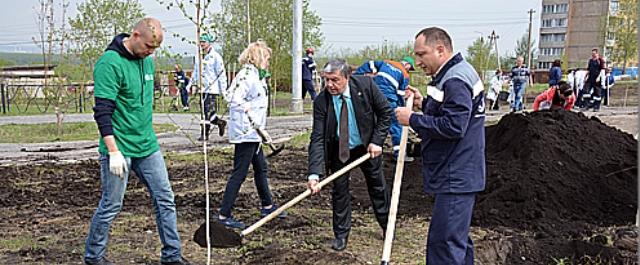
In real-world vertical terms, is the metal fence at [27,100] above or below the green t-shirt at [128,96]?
below

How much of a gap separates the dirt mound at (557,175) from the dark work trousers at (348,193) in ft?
4.46

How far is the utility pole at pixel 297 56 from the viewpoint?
1852 centimetres

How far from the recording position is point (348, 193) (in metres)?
5.11

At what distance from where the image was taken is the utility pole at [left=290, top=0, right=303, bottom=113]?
60.7ft

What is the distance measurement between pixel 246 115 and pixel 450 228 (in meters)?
2.48

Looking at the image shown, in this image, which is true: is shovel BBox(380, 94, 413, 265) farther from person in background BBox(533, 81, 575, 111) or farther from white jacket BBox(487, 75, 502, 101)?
white jacket BBox(487, 75, 502, 101)

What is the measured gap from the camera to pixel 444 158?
367cm

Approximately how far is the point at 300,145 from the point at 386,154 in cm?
204

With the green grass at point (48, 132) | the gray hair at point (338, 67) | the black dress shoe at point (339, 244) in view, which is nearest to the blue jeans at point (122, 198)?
the black dress shoe at point (339, 244)

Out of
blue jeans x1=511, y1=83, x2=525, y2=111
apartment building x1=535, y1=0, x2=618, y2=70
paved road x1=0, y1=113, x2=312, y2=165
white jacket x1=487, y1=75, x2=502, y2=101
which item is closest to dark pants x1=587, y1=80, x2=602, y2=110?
blue jeans x1=511, y1=83, x2=525, y2=111

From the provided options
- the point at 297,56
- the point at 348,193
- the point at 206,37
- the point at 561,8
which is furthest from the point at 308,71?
the point at 561,8

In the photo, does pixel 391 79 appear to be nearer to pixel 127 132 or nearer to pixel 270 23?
pixel 127 132

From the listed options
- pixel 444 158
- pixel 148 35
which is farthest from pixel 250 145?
pixel 444 158

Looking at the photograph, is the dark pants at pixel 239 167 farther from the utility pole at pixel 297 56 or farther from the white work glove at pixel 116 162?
the utility pole at pixel 297 56
